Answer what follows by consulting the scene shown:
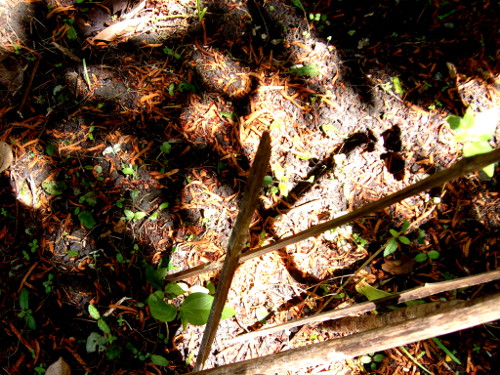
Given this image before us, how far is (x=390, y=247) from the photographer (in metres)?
1.96

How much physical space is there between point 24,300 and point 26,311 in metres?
0.06

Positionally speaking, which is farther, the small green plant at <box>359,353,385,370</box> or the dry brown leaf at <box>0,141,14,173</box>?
the dry brown leaf at <box>0,141,14,173</box>

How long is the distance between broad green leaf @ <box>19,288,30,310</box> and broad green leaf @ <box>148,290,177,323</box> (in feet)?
2.43

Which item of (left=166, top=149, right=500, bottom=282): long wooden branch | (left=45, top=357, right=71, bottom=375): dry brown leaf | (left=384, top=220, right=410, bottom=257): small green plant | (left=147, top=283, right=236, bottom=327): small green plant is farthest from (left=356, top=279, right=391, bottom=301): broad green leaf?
(left=45, top=357, right=71, bottom=375): dry brown leaf

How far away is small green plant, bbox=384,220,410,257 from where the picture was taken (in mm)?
1960

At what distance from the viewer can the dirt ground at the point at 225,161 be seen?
5.92 ft

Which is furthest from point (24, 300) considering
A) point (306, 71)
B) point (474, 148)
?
point (474, 148)

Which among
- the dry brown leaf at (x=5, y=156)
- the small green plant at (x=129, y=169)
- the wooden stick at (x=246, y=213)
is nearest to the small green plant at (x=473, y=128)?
the wooden stick at (x=246, y=213)

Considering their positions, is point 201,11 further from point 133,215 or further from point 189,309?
point 189,309

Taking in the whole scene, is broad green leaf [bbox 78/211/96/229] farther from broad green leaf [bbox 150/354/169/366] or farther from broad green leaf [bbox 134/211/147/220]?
broad green leaf [bbox 150/354/169/366]

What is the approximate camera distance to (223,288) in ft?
3.23

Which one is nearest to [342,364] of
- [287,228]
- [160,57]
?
[287,228]

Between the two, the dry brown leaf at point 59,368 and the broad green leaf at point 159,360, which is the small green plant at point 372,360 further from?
the dry brown leaf at point 59,368

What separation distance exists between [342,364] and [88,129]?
2.21 m
